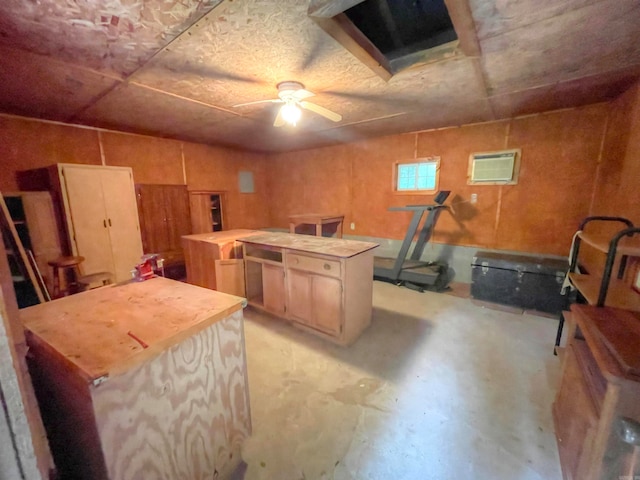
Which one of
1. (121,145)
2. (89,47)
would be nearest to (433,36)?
(89,47)

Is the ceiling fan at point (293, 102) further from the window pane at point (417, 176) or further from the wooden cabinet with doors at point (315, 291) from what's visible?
the window pane at point (417, 176)

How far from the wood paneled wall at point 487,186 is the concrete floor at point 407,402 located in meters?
1.36

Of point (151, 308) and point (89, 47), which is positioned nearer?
point (151, 308)

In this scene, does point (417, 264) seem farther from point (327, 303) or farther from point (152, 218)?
point (152, 218)

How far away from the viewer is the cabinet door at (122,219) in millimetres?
3297

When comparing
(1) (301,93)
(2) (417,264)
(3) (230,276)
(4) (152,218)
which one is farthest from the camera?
(4) (152,218)

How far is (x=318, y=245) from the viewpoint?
8.38 ft

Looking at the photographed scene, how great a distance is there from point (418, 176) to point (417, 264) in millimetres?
1449

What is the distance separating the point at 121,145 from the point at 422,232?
15.8 feet

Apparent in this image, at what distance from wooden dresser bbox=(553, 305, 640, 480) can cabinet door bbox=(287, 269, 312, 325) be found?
1.84 meters

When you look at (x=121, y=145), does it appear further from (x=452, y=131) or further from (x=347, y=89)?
(x=452, y=131)

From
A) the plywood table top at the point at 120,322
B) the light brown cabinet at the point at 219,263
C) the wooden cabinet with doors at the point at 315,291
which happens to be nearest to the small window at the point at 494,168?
the wooden cabinet with doors at the point at 315,291

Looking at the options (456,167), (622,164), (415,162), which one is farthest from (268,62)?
(622,164)

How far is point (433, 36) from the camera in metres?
A: 1.98
